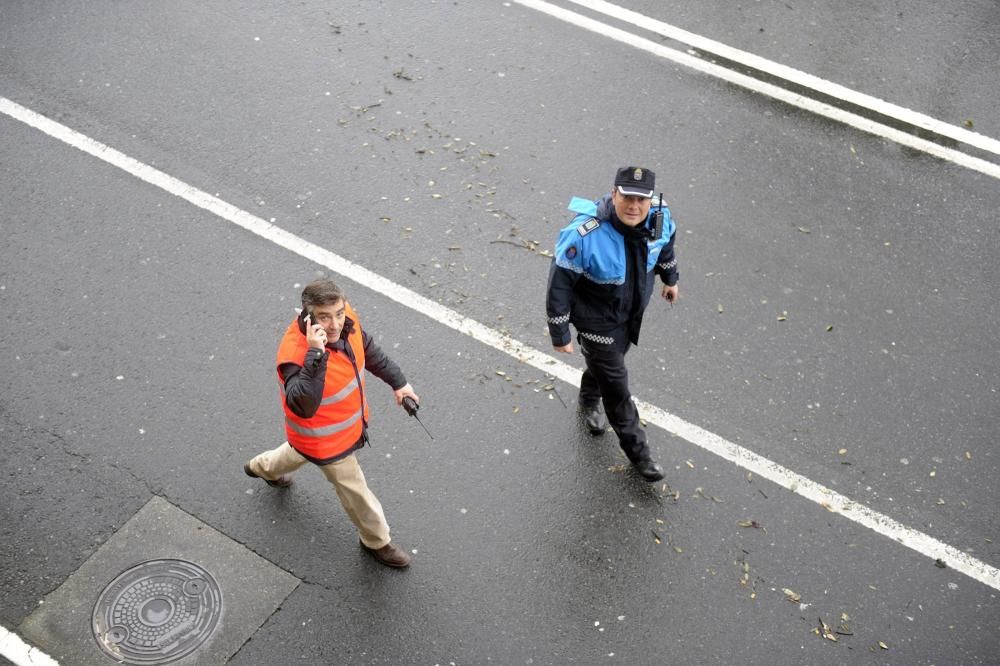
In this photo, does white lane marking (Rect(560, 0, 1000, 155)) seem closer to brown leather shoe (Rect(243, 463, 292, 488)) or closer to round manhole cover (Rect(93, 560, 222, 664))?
brown leather shoe (Rect(243, 463, 292, 488))

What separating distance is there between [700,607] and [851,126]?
4749 millimetres

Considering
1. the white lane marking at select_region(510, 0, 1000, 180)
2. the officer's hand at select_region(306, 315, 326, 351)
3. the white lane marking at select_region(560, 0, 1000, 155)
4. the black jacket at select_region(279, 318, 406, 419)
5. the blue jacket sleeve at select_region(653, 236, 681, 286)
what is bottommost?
the black jacket at select_region(279, 318, 406, 419)

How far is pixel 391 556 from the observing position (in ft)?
18.7

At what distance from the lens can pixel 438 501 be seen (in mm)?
6074

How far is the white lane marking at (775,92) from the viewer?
8445 mm

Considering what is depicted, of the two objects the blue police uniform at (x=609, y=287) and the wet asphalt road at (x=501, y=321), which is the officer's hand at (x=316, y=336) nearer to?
the blue police uniform at (x=609, y=287)

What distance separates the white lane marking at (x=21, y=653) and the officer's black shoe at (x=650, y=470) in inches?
133

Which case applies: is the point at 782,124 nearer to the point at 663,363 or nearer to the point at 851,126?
the point at 851,126

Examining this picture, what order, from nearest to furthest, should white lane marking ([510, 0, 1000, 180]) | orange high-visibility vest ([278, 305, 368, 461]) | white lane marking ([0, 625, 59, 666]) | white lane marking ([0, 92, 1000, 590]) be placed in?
1. orange high-visibility vest ([278, 305, 368, 461])
2. white lane marking ([0, 625, 59, 666])
3. white lane marking ([0, 92, 1000, 590])
4. white lane marking ([510, 0, 1000, 180])

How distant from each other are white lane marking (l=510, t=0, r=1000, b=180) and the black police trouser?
391 cm

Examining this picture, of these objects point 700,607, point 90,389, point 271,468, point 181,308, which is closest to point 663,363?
point 700,607

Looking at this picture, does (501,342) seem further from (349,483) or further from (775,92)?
(775,92)

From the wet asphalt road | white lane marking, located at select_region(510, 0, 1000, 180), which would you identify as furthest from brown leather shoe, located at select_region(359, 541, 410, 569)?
white lane marking, located at select_region(510, 0, 1000, 180)

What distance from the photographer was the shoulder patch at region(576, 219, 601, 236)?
5.44m
